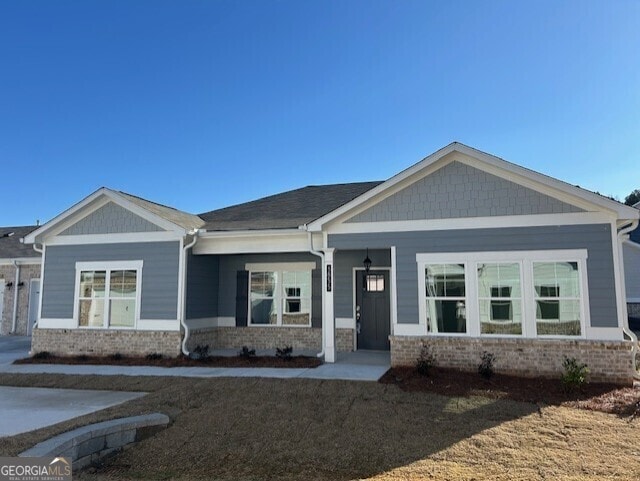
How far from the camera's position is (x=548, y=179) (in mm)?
9266

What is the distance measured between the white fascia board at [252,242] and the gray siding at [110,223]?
4.85ft

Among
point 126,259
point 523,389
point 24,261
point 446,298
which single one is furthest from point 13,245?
point 523,389

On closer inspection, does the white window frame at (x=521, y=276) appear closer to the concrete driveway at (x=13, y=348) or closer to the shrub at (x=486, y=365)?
the shrub at (x=486, y=365)

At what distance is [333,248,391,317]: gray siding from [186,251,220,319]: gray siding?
12.6 feet

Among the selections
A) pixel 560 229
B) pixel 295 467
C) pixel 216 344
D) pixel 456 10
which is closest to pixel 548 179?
pixel 560 229

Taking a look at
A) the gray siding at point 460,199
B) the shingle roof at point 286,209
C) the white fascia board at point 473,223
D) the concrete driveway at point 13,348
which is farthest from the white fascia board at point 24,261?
the gray siding at point 460,199

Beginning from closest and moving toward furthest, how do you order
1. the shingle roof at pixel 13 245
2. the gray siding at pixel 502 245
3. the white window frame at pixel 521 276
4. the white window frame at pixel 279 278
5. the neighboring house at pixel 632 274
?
the gray siding at pixel 502 245 < the white window frame at pixel 521 276 < the white window frame at pixel 279 278 < the shingle roof at pixel 13 245 < the neighboring house at pixel 632 274

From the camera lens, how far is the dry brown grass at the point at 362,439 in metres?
4.77

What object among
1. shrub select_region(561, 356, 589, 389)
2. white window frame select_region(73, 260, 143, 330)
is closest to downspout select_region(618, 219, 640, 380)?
shrub select_region(561, 356, 589, 389)

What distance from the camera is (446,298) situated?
9930mm

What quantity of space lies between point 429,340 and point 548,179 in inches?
169

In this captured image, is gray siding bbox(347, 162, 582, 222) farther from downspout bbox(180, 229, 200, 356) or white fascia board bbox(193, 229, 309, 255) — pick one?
downspout bbox(180, 229, 200, 356)

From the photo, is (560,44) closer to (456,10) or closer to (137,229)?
(456,10)

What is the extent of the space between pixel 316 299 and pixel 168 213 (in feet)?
16.9
